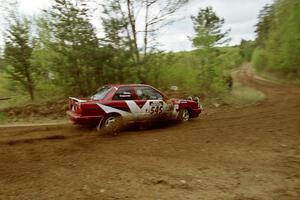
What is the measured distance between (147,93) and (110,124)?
5.88 feet

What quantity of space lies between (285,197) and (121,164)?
10.1 ft

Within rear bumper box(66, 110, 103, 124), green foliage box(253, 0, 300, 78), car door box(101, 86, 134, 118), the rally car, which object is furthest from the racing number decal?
green foliage box(253, 0, 300, 78)

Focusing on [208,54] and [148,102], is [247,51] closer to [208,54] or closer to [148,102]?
[208,54]

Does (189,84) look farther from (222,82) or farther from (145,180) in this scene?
(145,180)

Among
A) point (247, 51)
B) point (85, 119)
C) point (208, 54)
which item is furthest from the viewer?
point (247, 51)

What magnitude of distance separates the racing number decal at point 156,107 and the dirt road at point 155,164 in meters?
0.75

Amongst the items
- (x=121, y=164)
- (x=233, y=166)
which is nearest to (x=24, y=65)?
(x=121, y=164)

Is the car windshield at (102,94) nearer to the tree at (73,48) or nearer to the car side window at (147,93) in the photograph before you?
the car side window at (147,93)

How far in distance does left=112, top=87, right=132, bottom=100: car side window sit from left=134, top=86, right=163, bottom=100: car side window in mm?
307

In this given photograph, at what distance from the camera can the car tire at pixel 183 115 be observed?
12.4 metres

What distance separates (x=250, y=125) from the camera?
11484mm

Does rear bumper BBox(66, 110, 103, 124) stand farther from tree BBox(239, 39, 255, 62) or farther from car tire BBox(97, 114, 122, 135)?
tree BBox(239, 39, 255, 62)

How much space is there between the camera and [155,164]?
6930mm

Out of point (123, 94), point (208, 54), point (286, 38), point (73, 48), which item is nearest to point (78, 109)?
point (123, 94)
